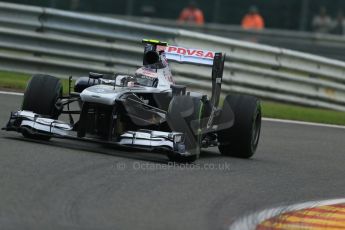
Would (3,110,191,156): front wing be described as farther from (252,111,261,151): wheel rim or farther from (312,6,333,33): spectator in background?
(312,6,333,33): spectator in background

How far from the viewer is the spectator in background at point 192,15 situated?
78.0 ft

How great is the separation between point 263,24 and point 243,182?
15711mm

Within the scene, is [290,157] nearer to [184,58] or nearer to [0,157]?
[184,58]

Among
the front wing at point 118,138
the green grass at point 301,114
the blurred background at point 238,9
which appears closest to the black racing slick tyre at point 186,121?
the front wing at point 118,138

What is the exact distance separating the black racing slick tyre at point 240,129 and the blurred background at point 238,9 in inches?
525

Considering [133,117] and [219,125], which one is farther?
[219,125]

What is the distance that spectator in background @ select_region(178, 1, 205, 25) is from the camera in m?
23.8

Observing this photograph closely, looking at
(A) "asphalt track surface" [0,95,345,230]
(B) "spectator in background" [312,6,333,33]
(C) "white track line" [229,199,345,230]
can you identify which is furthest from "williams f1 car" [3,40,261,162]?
(B) "spectator in background" [312,6,333,33]

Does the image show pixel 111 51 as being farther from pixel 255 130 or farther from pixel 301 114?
pixel 255 130

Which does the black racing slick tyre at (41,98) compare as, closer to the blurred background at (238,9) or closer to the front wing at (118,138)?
the front wing at (118,138)

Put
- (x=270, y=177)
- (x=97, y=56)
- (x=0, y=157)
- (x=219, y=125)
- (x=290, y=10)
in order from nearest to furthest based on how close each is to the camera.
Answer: (x=0, y=157)
(x=270, y=177)
(x=219, y=125)
(x=97, y=56)
(x=290, y=10)

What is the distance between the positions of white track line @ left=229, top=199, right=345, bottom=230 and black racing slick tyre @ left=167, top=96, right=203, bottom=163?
1.64 metres

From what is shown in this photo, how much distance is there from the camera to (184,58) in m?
11.1

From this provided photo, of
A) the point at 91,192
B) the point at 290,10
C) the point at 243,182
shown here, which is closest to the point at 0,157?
the point at 91,192
